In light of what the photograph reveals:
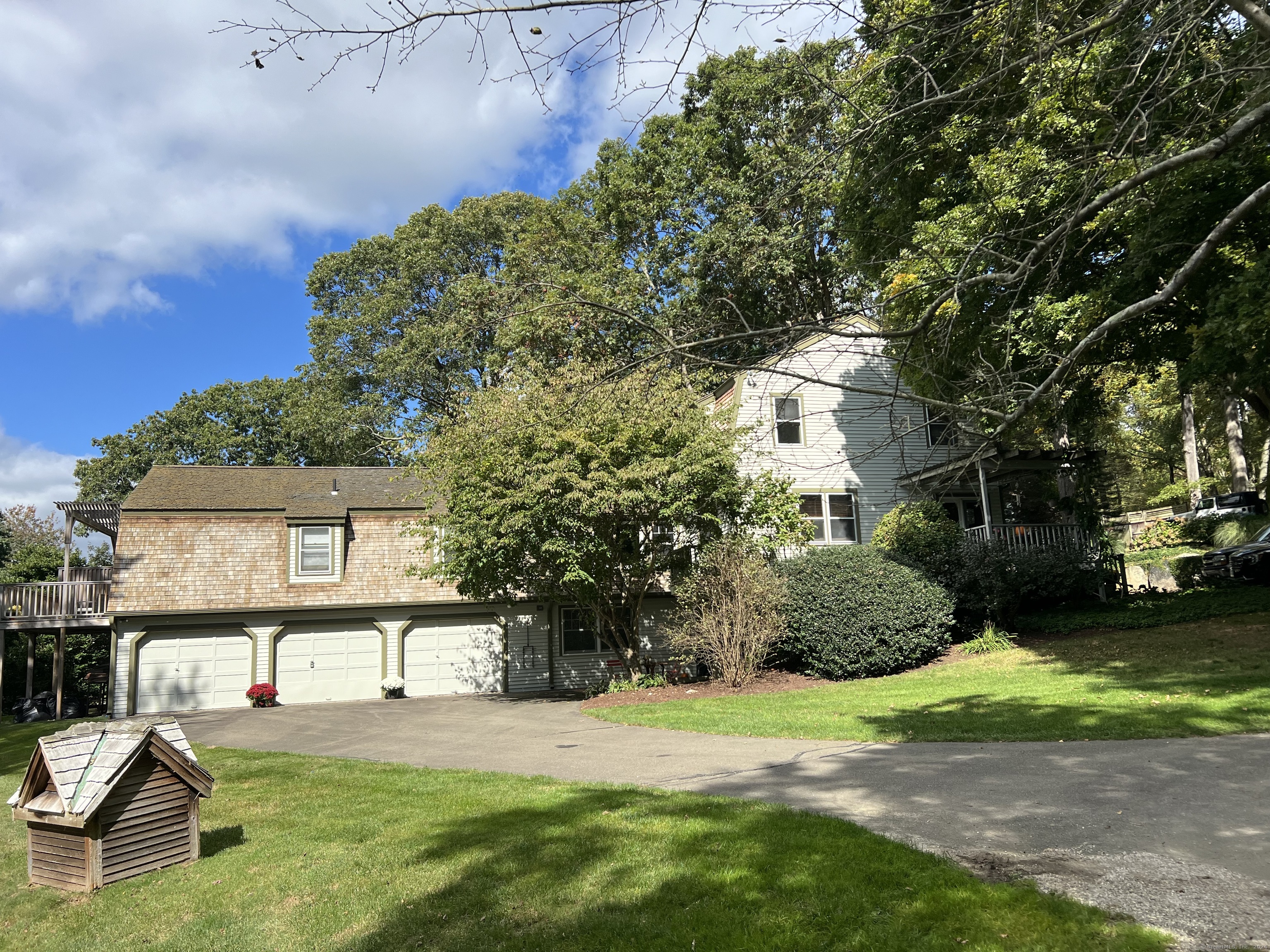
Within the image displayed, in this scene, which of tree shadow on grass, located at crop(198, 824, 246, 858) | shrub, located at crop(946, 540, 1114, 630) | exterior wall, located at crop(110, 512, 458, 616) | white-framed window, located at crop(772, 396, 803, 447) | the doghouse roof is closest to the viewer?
the doghouse roof

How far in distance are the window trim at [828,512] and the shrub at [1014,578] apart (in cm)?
464

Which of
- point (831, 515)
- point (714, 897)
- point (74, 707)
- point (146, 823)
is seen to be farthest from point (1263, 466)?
point (74, 707)

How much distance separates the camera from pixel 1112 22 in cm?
441

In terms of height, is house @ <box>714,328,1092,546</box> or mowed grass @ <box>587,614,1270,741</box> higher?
house @ <box>714,328,1092,546</box>

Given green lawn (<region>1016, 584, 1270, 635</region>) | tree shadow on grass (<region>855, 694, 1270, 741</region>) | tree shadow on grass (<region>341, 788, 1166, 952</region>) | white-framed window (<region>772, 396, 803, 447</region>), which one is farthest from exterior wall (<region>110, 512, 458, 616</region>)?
tree shadow on grass (<region>341, 788, 1166, 952</region>)

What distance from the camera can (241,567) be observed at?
21.2 m

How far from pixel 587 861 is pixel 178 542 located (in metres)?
19.4

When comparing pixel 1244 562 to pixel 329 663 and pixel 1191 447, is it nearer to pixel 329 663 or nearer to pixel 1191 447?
pixel 1191 447

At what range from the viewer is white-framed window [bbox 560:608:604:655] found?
22906mm

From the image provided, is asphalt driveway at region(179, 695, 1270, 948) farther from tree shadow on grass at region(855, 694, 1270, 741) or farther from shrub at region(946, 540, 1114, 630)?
shrub at region(946, 540, 1114, 630)

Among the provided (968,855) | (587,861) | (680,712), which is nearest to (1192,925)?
(968,855)

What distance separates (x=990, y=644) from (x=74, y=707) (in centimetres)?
2273

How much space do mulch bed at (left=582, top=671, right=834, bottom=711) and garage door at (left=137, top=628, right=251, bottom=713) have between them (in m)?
10.0

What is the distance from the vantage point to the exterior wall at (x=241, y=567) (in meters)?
20.4
